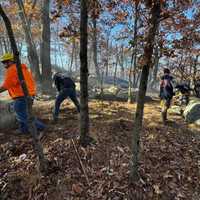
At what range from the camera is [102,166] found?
5.22 m

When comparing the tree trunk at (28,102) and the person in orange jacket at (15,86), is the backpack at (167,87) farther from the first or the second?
the tree trunk at (28,102)

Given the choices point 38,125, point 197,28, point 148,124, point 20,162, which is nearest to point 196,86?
point 197,28

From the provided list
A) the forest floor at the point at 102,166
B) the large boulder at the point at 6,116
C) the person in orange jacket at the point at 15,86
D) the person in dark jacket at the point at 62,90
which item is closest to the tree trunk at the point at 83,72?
the forest floor at the point at 102,166

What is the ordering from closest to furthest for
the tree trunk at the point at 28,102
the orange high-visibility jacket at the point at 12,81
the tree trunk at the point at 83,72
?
the tree trunk at the point at 28,102
the tree trunk at the point at 83,72
the orange high-visibility jacket at the point at 12,81

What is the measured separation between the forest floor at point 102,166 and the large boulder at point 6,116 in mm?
306

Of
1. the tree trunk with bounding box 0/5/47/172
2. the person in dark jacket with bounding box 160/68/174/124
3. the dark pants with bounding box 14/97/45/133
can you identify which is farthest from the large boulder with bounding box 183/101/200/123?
the tree trunk with bounding box 0/5/47/172

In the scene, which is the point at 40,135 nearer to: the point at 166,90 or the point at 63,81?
the point at 63,81

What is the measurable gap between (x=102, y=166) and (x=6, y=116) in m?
3.14

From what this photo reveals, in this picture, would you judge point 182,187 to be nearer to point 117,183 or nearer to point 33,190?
point 117,183

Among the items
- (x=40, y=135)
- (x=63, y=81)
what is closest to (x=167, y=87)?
(x=63, y=81)

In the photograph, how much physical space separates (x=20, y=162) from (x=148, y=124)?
4.01 meters

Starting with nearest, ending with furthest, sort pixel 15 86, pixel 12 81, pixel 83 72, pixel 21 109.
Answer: pixel 83 72
pixel 12 81
pixel 15 86
pixel 21 109

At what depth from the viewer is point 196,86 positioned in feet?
44.0

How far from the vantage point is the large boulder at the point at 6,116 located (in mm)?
6676
